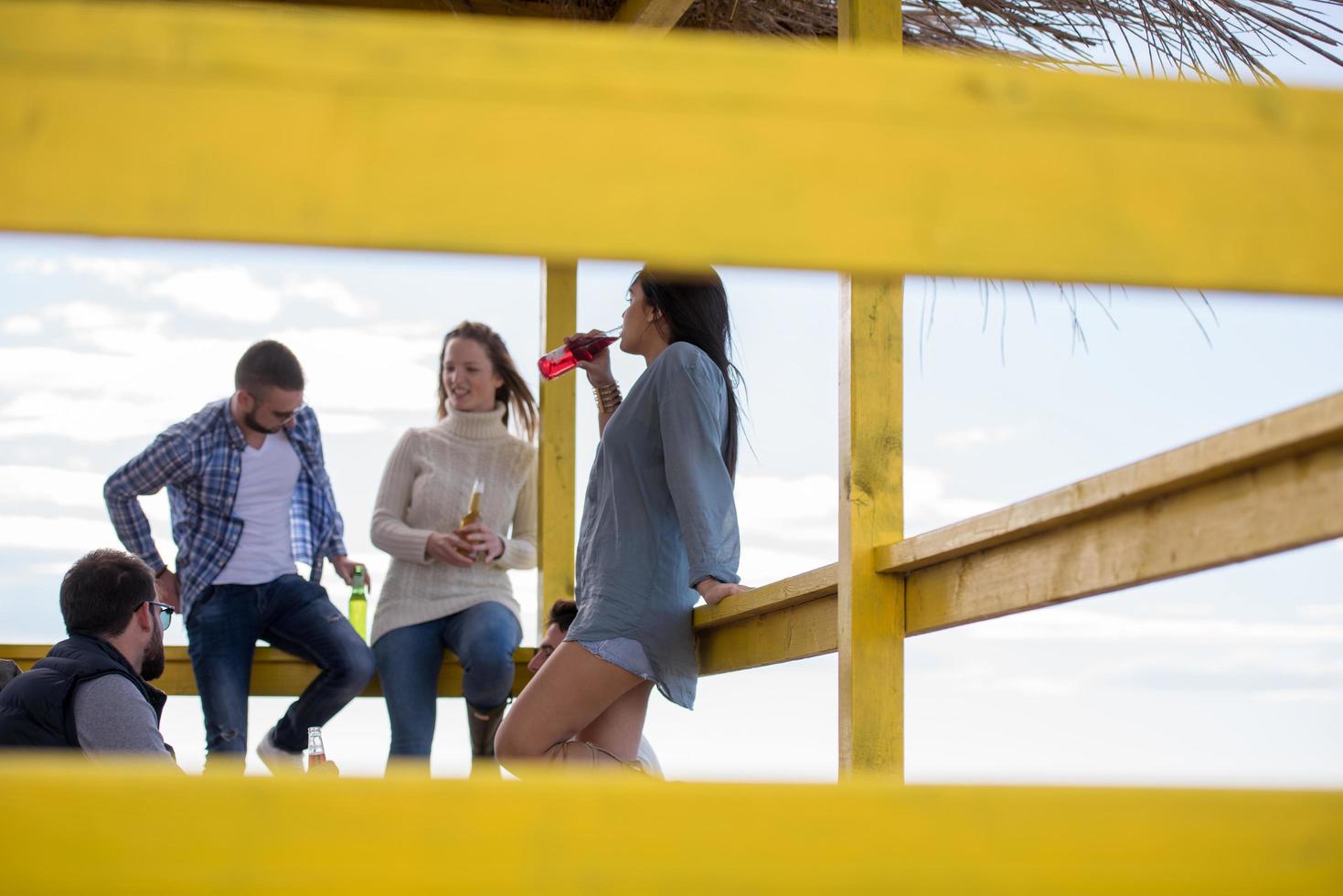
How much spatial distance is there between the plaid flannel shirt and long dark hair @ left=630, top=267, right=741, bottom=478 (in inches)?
62.8

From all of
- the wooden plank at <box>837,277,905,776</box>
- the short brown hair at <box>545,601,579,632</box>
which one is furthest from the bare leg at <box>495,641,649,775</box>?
the short brown hair at <box>545,601,579,632</box>

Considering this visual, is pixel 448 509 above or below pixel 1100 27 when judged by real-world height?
below

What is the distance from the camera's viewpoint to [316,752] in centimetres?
384

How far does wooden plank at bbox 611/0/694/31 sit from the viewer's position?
356 cm

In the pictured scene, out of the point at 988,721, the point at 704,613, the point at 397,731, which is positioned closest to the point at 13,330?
the point at 397,731

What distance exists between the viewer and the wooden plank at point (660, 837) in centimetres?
71

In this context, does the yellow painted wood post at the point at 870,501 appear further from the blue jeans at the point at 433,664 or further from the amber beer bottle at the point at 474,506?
the amber beer bottle at the point at 474,506

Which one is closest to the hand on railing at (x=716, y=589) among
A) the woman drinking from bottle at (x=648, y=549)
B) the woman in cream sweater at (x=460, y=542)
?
the woman drinking from bottle at (x=648, y=549)

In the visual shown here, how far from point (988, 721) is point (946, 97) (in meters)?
3.02

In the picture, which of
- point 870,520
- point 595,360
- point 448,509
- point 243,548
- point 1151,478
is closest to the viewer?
point 1151,478

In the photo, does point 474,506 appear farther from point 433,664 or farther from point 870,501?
point 870,501

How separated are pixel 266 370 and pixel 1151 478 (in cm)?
306

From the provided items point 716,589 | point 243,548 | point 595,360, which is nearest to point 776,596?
point 716,589

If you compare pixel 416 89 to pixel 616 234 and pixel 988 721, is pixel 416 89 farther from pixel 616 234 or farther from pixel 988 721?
pixel 988 721
